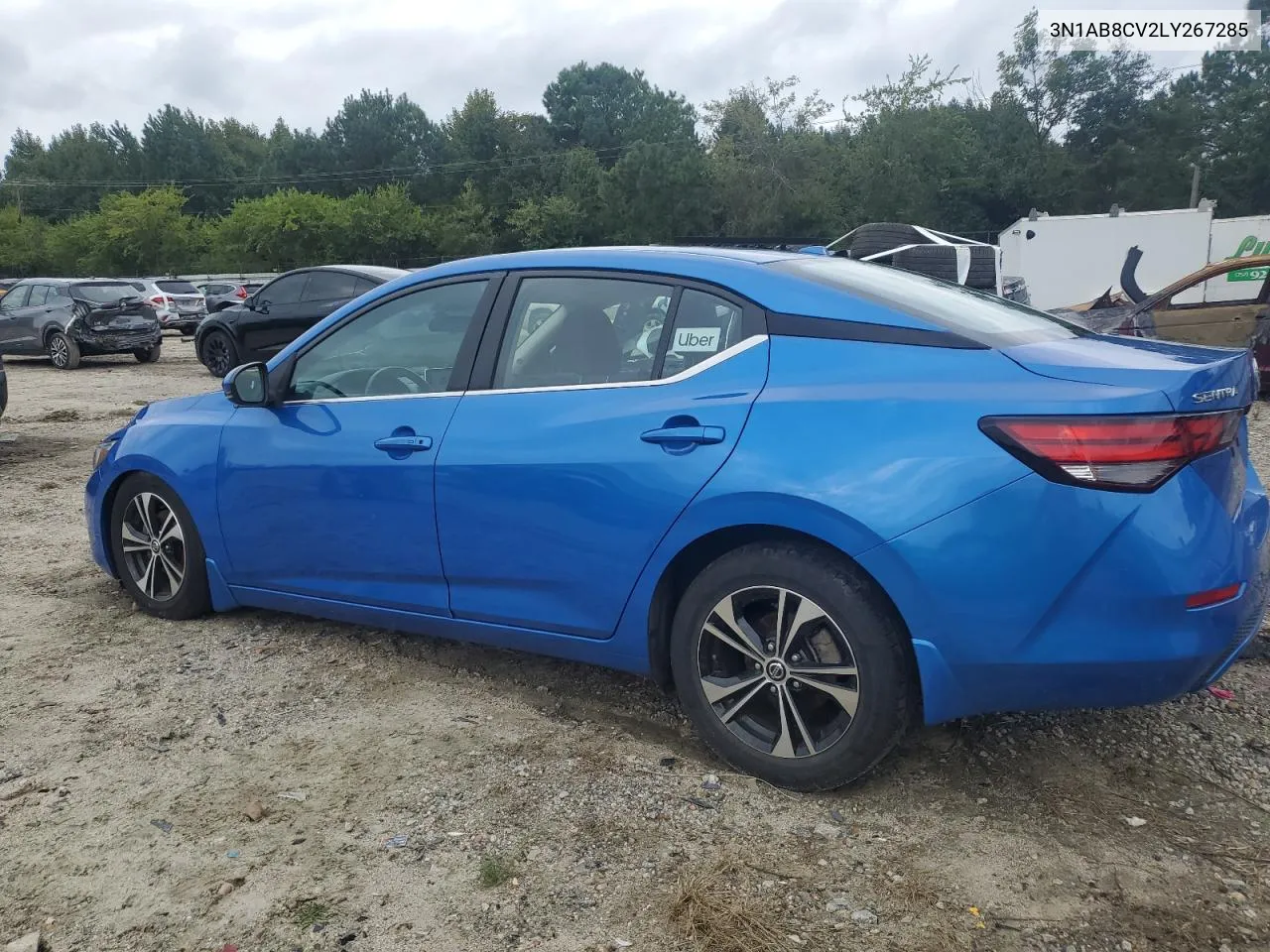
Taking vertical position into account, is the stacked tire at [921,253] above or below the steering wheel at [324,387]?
above

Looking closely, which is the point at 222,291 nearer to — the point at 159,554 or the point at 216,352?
the point at 216,352

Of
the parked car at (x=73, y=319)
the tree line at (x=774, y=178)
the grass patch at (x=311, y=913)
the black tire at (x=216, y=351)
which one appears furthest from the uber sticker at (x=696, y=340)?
the tree line at (x=774, y=178)

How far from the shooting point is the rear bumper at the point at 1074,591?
2.51 m

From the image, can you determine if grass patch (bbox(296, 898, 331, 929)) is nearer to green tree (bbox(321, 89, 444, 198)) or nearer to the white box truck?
the white box truck

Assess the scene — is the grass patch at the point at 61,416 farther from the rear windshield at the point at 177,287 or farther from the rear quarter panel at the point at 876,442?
the rear windshield at the point at 177,287

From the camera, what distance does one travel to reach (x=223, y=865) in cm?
269

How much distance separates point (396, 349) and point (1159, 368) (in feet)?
8.43

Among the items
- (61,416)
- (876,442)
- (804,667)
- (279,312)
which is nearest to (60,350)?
(279,312)

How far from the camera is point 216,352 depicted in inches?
601

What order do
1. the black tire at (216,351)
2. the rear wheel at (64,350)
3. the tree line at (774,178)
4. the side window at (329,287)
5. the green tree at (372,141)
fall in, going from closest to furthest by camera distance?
the side window at (329,287) → the black tire at (216,351) → the rear wheel at (64,350) → the tree line at (774,178) → the green tree at (372,141)

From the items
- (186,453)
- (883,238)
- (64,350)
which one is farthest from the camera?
(64,350)

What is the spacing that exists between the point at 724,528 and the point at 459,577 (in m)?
1.06

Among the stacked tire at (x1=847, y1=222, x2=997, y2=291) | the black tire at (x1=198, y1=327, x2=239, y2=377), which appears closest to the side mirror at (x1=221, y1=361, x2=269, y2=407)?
the stacked tire at (x1=847, y1=222, x2=997, y2=291)

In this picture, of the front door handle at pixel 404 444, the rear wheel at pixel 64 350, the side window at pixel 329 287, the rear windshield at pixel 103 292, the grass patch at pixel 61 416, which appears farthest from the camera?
the rear windshield at pixel 103 292
